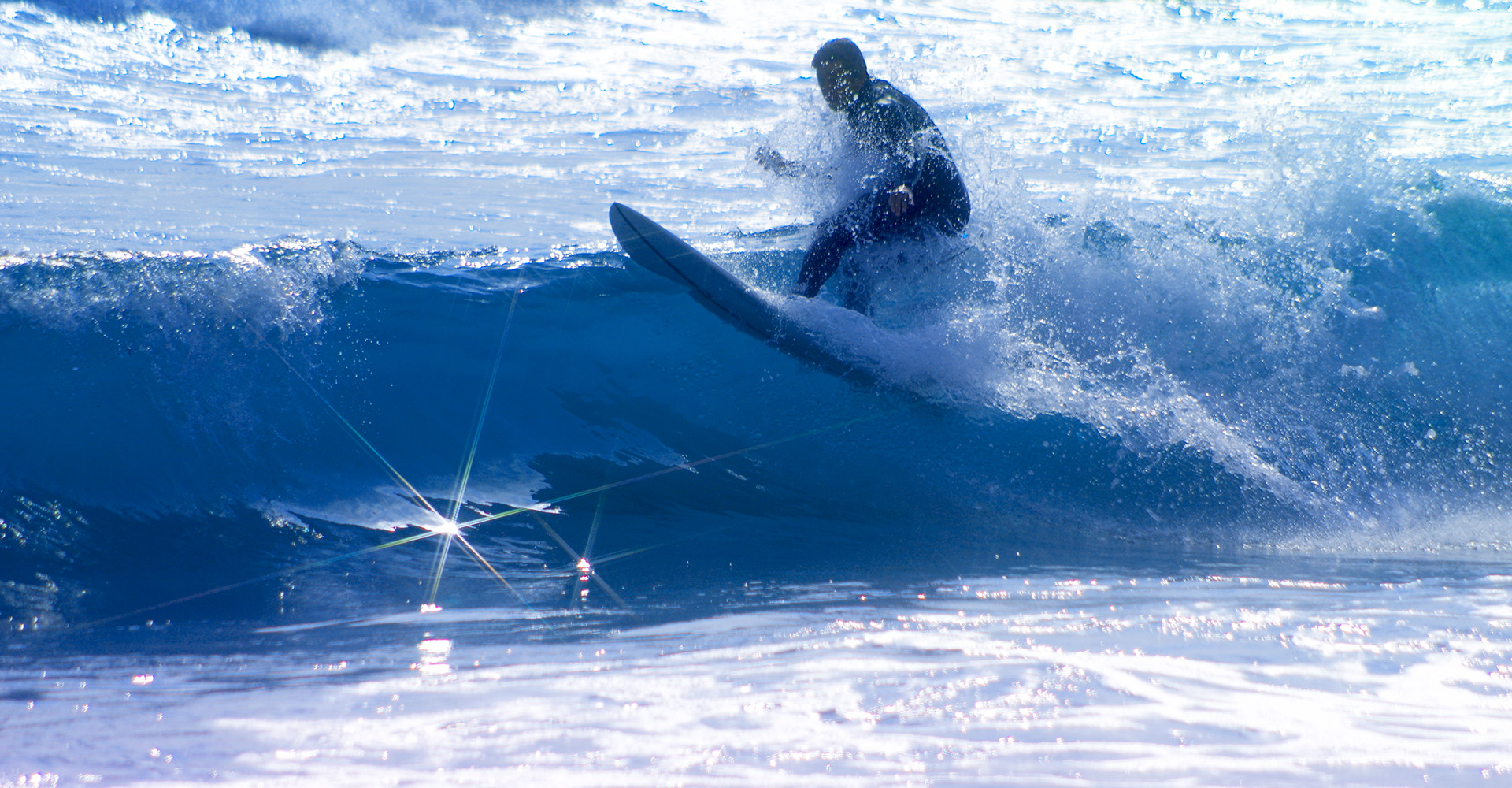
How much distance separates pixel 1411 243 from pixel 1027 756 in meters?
6.41

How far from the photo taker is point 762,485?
4.31 metres

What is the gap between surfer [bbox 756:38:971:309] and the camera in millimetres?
4441

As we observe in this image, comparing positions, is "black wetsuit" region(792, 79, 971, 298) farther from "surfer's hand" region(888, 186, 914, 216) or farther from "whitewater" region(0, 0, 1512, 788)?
"whitewater" region(0, 0, 1512, 788)

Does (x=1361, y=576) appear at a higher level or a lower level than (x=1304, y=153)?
lower

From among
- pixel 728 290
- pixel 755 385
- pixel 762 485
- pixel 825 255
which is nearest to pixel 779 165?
pixel 825 255

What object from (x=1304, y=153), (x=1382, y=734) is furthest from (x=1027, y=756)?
(x=1304, y=153)

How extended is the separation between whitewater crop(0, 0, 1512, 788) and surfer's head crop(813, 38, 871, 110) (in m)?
0.17

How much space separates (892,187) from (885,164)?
116 millimetres

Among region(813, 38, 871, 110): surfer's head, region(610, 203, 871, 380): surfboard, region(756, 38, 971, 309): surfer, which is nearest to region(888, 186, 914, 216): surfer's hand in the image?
region(756, 38, 971, 309): surfer

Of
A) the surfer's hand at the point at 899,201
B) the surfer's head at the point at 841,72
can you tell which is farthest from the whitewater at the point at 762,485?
the surfer's hand at the point at 899,201

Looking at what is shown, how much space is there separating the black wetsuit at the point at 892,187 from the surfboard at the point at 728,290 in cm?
27

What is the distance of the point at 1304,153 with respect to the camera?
7.24 meters

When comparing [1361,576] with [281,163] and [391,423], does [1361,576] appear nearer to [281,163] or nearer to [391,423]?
[391,423]

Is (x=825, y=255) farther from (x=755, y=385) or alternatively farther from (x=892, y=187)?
(x=755, y=385)
